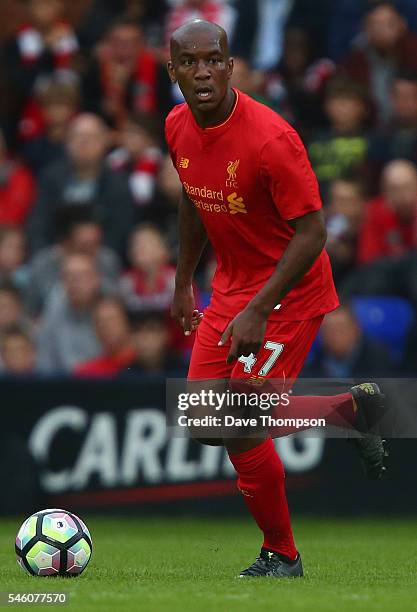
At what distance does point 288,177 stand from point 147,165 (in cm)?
585

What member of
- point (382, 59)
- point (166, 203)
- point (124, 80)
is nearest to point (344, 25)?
point (382, 59)

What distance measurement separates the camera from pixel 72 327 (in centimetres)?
Result: 1050

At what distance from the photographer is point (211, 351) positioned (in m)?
6.53

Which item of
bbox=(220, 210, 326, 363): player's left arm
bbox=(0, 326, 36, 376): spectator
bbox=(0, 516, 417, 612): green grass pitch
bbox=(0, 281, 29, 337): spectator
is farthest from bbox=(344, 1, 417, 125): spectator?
bbox=(220, 210, 326, 363): player's left arm

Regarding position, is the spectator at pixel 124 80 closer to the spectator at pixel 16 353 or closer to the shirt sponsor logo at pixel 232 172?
the spectator at pixel 16 353

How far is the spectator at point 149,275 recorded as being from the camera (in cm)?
1071

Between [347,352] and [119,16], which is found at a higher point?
[119,16]

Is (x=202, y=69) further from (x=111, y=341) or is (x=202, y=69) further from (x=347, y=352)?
(x=111, y=341)

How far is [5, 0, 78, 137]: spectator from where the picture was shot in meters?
13.1

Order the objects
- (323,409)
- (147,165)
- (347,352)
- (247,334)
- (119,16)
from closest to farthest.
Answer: (247,334) < (323,409) < (347,352) < (147,165) < (119,16)

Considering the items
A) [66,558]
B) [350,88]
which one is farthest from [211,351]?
[350,88]

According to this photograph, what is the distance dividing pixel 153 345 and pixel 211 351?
12.2ft

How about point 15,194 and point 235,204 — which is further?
point 15,194

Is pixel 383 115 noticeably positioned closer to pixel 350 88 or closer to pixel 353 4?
pixel 350 88
